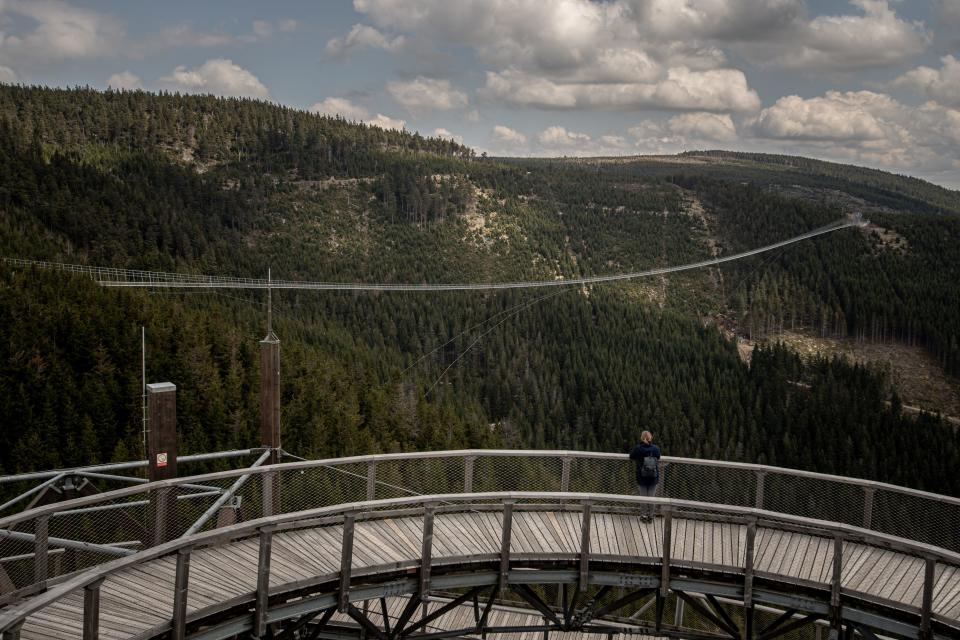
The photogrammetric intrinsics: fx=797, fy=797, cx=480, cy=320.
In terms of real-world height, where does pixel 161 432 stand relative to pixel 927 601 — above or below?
above

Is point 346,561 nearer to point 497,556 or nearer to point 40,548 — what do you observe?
point 497,556

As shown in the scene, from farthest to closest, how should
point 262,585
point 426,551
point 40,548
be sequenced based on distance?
point 426,551
point 262,585
point 40,548

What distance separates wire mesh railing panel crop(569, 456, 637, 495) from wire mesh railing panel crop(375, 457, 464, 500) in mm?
2174

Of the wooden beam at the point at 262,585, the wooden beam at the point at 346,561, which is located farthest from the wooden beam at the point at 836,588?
the wooden beam at the point at 262,585

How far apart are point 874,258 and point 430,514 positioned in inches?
8250

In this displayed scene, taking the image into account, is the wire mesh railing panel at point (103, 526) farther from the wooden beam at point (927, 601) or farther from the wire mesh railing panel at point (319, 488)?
the wooden beam at point (927, 601)

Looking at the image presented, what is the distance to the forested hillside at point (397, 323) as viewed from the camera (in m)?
49.1

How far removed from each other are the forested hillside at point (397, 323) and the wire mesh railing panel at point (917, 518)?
35897 millimetres

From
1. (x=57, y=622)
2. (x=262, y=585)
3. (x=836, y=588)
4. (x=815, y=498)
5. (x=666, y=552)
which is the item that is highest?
(x=815, y=498)

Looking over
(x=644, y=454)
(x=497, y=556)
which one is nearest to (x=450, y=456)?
(x=497, y=556)

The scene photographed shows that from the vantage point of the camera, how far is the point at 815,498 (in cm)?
1401

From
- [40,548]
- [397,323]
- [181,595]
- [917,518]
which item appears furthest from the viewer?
[397,323]

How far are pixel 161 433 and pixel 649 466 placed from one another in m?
8.35

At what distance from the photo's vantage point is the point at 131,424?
44219 mm
